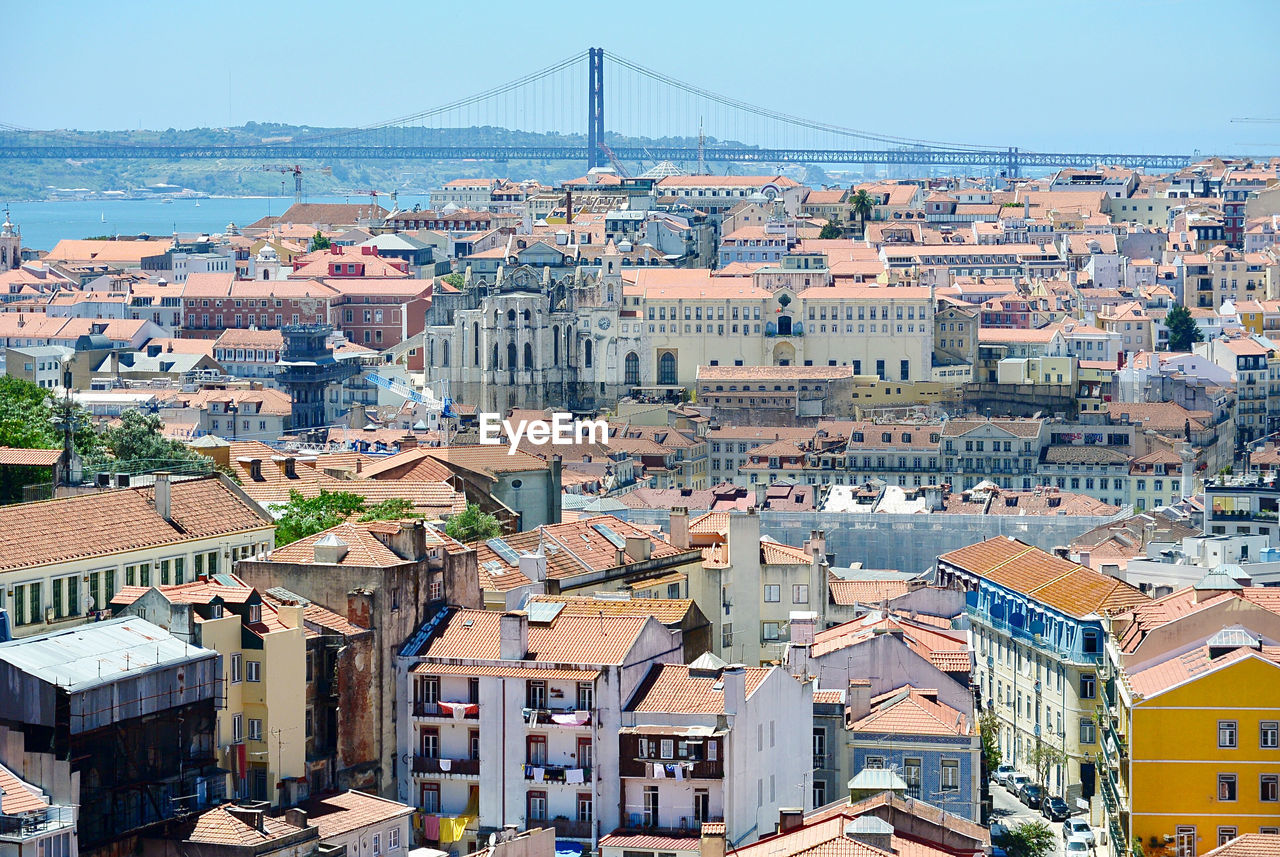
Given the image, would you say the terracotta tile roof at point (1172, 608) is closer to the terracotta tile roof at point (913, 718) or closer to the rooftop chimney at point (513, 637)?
the terracotta tile roof at point (913, 718)

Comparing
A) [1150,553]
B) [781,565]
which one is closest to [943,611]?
[781,565]

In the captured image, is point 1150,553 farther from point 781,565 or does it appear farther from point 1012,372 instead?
point 1012,372

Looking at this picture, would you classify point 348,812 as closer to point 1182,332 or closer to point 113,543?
point 113,543

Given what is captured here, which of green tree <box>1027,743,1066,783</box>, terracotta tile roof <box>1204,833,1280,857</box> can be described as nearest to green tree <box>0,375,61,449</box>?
green tree <box>1027,743,1066,783</box>

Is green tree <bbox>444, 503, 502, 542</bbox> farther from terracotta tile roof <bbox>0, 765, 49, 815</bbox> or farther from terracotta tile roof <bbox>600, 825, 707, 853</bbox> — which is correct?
terracotta tile roof <bbox>0, 765, 49, 815</bbox>

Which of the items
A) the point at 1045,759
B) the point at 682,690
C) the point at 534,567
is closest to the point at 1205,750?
the point at 682,690

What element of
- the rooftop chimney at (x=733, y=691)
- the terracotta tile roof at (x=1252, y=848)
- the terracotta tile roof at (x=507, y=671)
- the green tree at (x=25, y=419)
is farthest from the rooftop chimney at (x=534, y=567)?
the terracotta tile roof at (x=1252, y=848)
